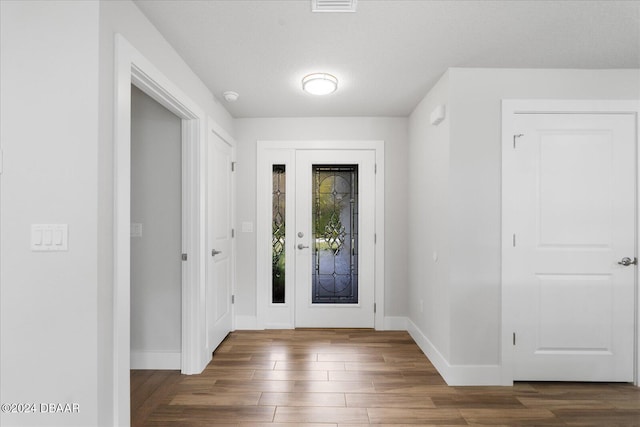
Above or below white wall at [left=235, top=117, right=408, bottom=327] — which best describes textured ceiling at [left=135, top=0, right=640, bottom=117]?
above

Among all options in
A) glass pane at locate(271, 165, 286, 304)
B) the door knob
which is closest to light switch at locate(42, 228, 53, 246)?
glass pane at locate(271, 165, 286, 304)

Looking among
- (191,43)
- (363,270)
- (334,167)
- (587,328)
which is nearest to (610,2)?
(587,328)

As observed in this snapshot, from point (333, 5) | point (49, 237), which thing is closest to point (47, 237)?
point (49, 237)

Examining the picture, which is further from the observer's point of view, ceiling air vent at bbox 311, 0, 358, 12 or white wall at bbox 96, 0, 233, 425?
ceiling air vent at bbox 311, 0, 358, 12

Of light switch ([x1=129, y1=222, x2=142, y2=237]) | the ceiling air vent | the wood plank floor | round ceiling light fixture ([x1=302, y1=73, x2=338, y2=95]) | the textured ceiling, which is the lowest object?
the wood plank floor

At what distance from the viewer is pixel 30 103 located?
1.58 metres

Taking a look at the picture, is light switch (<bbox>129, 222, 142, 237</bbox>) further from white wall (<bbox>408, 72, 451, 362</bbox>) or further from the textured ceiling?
white wall (<bbox>408, 72, 451, 362</bbox>)

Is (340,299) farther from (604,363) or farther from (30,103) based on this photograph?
(30,103)

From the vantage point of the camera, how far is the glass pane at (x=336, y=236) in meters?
4.22

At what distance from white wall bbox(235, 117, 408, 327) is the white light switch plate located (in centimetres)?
261

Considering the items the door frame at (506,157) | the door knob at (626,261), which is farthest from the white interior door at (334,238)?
the door knob at (626,261)

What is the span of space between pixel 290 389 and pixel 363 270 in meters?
1.82

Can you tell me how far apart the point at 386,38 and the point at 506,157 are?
1.31m

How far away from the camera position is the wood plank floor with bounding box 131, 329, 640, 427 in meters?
2.28
